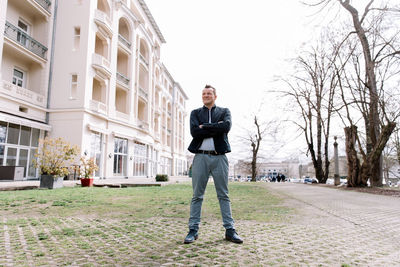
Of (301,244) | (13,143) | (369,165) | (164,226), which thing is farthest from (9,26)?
(369,165)

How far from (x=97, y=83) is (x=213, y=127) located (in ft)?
75.9

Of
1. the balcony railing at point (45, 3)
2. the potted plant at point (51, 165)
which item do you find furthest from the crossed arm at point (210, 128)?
the balcony railing at point (45, 3)

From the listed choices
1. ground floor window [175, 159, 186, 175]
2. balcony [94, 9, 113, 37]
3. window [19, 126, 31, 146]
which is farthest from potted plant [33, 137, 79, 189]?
ground floor window [175, 159, 186, 175]

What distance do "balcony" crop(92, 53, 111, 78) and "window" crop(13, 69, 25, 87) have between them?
5241mm

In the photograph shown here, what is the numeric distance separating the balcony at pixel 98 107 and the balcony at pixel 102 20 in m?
6.76

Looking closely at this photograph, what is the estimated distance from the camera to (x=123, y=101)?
27.7 metres

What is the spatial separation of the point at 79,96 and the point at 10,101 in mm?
4586

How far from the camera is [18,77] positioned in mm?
19672

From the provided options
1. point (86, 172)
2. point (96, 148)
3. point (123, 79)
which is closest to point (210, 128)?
point (86, 172)

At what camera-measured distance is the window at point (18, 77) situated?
762 inches

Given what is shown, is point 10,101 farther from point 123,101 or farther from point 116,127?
point 123,101

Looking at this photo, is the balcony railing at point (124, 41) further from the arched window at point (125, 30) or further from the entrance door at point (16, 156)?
the entrance door at point (16, 156)

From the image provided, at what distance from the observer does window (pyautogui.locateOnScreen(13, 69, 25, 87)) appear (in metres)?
19.4

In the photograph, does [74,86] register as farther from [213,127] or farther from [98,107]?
[213,127]
